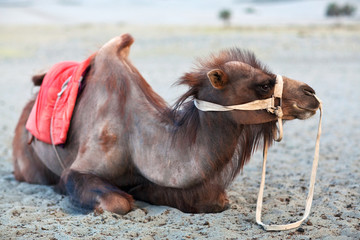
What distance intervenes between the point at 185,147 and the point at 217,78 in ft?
1.95

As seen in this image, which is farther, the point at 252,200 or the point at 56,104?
the point at 56,104

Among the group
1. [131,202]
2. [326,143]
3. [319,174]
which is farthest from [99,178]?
[326,143]

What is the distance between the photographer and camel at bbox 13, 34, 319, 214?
3652 millimetres

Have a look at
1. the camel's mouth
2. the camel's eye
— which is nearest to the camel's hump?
the camel's eye

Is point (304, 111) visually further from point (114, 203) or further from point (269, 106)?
point (114, 203)

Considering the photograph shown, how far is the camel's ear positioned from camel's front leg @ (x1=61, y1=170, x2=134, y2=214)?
1.21 metres

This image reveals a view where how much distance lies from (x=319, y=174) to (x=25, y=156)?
10.1 ft

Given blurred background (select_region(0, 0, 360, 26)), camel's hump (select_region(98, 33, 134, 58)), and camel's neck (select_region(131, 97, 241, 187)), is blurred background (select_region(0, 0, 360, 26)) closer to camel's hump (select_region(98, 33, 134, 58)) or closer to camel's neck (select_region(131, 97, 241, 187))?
camel's hump (select_region(98, 33, 134, 58))

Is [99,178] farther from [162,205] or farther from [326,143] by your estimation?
[326,143]

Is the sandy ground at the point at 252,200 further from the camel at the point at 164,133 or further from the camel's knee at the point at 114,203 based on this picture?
the camel at the point at 164,133

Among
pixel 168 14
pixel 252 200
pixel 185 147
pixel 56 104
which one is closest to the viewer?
pixel 185 147

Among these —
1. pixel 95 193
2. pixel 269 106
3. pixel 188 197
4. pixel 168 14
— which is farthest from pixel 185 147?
pixel 168 14

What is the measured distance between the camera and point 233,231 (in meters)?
3.62

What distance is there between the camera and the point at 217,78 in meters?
3.60
